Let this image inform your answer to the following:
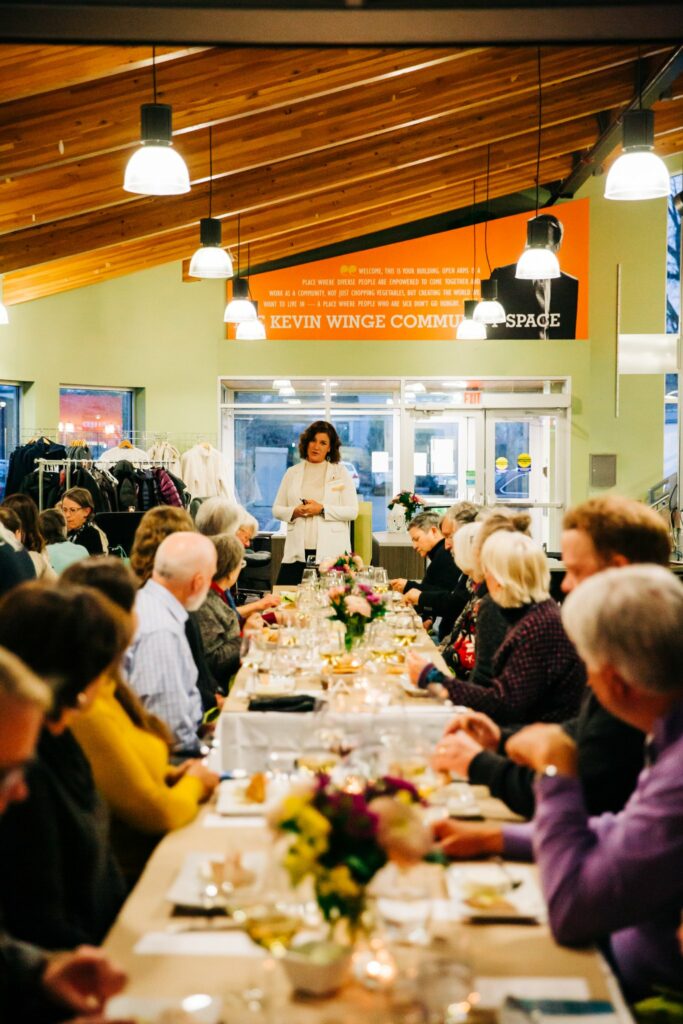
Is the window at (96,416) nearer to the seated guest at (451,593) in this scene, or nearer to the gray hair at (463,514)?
the seated guest at (451,593)

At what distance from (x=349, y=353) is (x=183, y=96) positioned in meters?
6.59

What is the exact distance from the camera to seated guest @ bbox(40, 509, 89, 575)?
6.95m

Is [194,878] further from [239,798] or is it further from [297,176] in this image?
[297,176]

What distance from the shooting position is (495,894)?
6.61 ft

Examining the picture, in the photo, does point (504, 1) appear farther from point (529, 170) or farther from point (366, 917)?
point (529, 170)

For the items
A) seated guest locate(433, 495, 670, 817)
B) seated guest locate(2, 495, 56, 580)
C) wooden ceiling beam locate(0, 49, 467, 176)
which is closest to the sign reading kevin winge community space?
wooden ceiling beam locate(0, 49, 467, 176)

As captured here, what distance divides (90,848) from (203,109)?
221 inches

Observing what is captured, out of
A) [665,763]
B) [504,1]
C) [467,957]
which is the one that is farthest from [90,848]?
[504,1]

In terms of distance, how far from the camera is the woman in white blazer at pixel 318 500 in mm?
7926

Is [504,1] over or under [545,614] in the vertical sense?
over

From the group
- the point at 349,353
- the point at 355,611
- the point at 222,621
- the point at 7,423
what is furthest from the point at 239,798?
the point at 349,353

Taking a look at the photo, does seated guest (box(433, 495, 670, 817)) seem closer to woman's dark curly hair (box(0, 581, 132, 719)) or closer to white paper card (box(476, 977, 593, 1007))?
white paper card (box(476, 977, 593, 1007))

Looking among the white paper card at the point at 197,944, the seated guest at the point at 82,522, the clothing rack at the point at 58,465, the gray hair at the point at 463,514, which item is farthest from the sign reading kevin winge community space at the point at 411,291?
the white paper card at the point at 197,944

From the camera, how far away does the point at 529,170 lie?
12.0 metres
